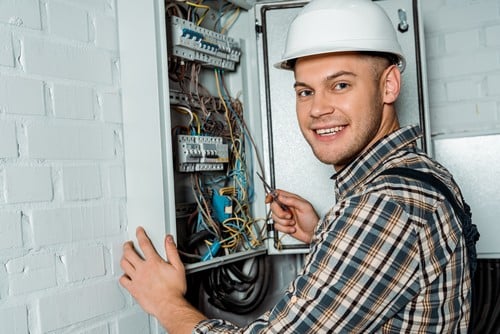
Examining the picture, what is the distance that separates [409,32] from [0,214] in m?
1.18

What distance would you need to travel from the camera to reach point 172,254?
133 cm

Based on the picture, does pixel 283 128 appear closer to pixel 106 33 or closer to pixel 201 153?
pixel 201 153

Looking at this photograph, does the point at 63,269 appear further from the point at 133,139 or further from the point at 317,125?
the point at 317,125

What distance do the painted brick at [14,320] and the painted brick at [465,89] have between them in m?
1.68

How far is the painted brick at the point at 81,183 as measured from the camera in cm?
125

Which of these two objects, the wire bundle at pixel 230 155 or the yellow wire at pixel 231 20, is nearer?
the wire bundle at pixel 230 155

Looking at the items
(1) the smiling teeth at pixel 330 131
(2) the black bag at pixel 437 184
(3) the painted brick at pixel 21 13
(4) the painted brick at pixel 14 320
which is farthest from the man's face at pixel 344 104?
(4) the painted brick at pixel 14 320

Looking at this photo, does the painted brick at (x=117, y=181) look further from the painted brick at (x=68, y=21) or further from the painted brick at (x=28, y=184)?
the painted brick at (x=68, y=21)

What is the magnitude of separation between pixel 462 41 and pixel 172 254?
1434 mm

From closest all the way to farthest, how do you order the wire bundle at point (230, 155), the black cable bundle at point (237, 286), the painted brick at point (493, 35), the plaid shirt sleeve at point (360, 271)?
the plaid shirt sleeve at point (360, 271)
the wire bundle at point (230, 155)
the black cable bundle at point (237, 286)
the painted brick at point (493, 35)

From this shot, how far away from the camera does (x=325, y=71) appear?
1219 mm

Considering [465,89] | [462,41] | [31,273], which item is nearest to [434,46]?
[462,41]

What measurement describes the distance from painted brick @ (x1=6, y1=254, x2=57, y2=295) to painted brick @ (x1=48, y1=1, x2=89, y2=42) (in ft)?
1.62

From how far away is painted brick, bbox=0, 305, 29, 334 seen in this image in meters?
1.09
